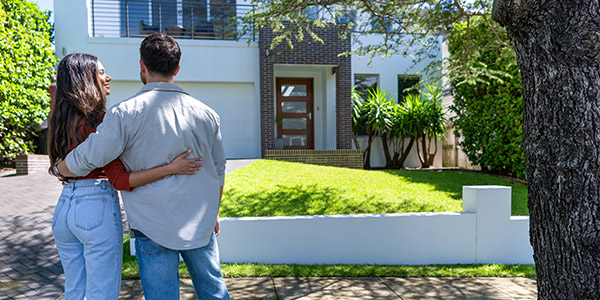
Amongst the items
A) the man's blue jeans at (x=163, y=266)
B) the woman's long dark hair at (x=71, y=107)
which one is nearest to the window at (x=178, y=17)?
the woman's long dark hair at (x=71, y=107)

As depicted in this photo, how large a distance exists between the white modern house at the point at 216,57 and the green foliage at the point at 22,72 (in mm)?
736

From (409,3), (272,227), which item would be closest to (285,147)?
(409,3)

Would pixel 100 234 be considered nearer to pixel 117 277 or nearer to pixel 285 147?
pixel 117 277

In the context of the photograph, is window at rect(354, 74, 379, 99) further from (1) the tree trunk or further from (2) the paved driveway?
(1) the tree trunk

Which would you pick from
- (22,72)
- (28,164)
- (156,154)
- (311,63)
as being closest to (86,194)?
(156,154)

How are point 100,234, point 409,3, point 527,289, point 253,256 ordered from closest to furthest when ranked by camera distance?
1. point 100,234
2. point 527,289
3. point 253,256
4. point 409,3

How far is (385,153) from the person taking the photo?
12.8 metres

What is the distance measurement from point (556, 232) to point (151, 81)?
81.7 inches

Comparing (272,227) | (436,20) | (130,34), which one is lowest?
(272,227)

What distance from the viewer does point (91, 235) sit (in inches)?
72.0

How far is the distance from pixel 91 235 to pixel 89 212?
0.10 metres

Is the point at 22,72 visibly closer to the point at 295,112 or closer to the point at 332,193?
the point at 295,112

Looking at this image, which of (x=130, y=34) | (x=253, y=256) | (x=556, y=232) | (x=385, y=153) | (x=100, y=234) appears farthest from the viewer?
(x=385, y=153)

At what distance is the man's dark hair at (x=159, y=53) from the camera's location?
1806 millimetres
